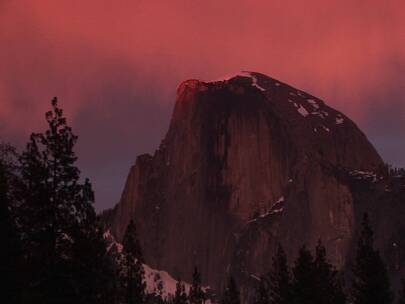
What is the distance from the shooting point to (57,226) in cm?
3372

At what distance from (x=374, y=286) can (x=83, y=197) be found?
45966 mm

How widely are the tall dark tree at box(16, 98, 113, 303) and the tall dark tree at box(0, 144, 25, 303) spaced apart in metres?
0.52

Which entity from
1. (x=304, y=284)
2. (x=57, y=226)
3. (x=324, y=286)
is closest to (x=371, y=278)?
(x=324, y=286)

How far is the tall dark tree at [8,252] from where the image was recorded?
32281mm

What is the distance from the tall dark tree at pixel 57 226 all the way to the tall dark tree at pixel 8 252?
516 millimetres

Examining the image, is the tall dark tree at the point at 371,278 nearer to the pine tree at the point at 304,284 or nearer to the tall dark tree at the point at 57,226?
the pine tree at the point at 304,284

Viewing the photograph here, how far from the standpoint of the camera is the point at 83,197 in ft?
112

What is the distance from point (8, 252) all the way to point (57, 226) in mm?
2384

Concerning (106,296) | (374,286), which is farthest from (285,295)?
(106,296)

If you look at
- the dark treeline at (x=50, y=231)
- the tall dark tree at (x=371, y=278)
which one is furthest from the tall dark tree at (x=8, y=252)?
the tall dark tree at (x=371, y=278)

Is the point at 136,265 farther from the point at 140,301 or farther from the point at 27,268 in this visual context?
the point at 27,268

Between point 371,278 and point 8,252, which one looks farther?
point 371,278

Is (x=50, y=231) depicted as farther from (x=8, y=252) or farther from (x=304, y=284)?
(x=304, y=284)

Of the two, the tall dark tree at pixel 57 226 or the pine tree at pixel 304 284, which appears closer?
the tall dark tree at pixel 57 226
